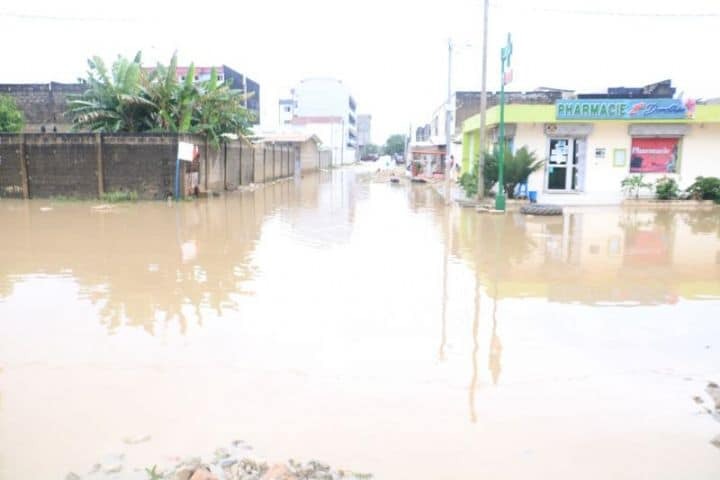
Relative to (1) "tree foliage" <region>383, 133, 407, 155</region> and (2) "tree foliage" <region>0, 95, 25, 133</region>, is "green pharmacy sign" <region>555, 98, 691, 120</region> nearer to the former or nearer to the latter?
(2) "tree foliage" <region>0, 95, 25, 133</region>

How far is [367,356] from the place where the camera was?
624 centimetres

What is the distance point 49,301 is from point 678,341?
7457mm

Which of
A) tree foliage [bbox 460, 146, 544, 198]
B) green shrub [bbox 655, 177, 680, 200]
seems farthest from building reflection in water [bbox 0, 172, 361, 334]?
green shrub [bbox 655, 177, 680, 200]

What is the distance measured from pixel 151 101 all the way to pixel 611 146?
17.0 meters

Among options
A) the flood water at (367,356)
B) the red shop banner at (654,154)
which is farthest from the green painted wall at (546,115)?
the flood water at (367,356)

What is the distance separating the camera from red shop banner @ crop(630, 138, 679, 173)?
24.1 m

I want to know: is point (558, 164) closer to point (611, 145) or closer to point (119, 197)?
point (611, 145)

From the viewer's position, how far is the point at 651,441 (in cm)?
457

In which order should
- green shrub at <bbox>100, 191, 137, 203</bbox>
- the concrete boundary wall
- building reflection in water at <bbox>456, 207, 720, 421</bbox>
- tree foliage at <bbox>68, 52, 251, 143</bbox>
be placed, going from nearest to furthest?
building reflection in water at <bbox>456, 207, 720, 421</bbox>, green shrub at <bbox>100, 191, 137, 203</bbox>, the concrete boundary wall, tree foliage at <bbox>68, 52, 251, 143</bbox>

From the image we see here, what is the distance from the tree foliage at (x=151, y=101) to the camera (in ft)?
74.3

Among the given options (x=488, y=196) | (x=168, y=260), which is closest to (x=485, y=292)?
(x=168, y=260)

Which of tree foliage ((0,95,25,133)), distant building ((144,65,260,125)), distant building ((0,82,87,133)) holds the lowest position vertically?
tree foliage ((0,95,25,133))

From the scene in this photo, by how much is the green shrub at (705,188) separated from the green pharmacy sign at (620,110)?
2.42 meters

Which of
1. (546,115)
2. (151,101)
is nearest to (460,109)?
(546,115)
